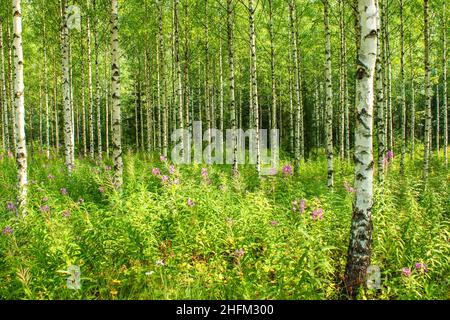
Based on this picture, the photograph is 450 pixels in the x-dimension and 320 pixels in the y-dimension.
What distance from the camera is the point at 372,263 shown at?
4.89 metres

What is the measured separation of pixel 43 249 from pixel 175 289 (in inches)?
69.2

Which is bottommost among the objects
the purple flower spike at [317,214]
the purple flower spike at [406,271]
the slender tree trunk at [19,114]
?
the purple flower spike at [406,271]

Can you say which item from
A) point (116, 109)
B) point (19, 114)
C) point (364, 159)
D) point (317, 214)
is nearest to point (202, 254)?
point (317, 214)

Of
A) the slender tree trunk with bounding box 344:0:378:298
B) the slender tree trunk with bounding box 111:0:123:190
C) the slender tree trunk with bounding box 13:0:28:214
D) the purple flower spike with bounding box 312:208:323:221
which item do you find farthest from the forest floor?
the slender tree trunk with bounding box 111:0:123:190

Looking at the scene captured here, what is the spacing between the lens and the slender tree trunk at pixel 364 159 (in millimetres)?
4578

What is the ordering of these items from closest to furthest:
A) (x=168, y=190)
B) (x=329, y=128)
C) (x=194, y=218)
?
1. (x=194, y=218)
2. (x=168, y=190)
3. (x=329, y=128)

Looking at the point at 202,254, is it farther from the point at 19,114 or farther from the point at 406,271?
the point at 19,114

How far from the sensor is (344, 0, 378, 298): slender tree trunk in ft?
15.0

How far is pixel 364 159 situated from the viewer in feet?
15.2

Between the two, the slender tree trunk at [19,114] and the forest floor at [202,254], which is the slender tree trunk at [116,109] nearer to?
the slender tree trunk at [19,114]

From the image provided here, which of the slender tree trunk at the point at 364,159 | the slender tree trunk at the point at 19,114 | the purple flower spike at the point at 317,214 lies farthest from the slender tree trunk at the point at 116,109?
the slender tree trunk at the point at 364,159

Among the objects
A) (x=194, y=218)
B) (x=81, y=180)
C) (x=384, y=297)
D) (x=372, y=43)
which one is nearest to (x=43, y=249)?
(x=194, y=218)

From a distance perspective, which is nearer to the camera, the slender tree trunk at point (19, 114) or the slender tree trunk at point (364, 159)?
the slender tree trunk at point (364, 159)
